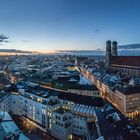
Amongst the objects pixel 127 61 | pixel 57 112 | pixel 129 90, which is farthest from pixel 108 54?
pixel 57 112

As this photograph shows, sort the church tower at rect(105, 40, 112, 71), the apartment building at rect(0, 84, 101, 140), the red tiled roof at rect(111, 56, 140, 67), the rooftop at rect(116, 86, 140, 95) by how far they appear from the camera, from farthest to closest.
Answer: the church tower at rect(105, 40, 112, 71) < the red tiled roof at rect(111, 56, 140, 67) < the rooftop at rect(116, 86, 140, 95) < the apartment building at rect(0, 84, 101, 140)

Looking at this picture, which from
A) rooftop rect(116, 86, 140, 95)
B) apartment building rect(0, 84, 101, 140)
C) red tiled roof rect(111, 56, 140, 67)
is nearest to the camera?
apartment building rect(0, 84, 101, 140)

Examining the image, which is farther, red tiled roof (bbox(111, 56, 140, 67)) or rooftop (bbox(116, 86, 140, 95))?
red tiled roof (bbox(111, 56, 140, 67))

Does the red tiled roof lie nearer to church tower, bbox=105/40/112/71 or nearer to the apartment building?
church tower, bbox=105/40/112/71

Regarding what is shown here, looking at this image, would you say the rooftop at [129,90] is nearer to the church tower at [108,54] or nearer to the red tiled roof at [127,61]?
the red tiled roof at [127,61]

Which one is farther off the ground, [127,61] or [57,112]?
[127,61]

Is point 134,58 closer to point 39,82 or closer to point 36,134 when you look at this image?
point 39,82

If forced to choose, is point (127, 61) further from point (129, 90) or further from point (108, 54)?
point (129, 90)

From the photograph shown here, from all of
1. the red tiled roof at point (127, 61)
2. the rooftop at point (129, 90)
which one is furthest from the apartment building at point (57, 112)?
the red tiled roof at point (127, 61)

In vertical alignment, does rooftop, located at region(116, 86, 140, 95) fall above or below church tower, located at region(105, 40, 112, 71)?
below

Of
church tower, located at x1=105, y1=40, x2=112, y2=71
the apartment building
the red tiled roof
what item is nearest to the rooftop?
the apartment building
